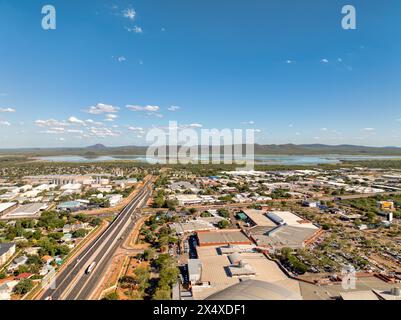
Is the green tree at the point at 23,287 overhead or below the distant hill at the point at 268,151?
below

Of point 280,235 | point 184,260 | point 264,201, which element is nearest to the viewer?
point 184,260

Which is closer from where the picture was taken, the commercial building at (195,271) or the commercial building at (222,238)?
the commercial building at (195,271)

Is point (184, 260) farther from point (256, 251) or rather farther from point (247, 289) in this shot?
point (247, 289)

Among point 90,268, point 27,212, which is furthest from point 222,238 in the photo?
point 27,212

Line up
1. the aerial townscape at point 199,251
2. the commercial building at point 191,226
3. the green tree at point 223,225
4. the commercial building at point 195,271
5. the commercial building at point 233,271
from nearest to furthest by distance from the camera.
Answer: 1. the commercial building at point 233,271
2. the aerial townscape at point 199,251
3. the commercial building at point 195,271
4. the commercial building at point 191,226
5. the green tree at point 223,225

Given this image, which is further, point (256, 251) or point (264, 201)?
point (264, 201)

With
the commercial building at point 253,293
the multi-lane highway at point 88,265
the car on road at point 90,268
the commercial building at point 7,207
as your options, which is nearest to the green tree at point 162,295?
the multi-lane highway at point 88,265

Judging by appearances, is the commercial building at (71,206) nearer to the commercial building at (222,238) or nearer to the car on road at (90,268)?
the car on road at (90,268)
